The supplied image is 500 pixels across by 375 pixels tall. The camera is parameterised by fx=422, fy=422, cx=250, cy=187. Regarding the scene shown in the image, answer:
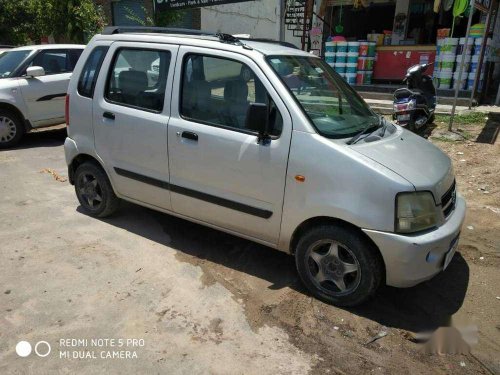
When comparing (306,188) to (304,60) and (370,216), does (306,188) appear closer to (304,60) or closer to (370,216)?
(370,216)

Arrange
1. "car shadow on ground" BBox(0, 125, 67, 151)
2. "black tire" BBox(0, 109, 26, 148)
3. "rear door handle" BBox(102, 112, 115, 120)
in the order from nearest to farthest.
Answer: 1. "rear door handle" BBox(102, 112, 115, 120)
2. "black tire" BBox(0, 109, 26, 148)
3. "car shadow on ground" BBox(0, 125, 67, 151)

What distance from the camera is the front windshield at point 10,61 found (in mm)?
Result: 7610

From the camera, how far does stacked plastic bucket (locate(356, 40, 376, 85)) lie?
11211 mm

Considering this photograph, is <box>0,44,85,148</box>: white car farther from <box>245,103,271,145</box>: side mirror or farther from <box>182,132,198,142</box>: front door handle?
<box>245,103,271,145</box>: side mirror

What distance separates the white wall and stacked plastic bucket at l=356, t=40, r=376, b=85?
3.11 metres

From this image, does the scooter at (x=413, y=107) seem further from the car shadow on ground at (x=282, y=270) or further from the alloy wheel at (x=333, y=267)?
the alloy wheel at (x=333, y=267)

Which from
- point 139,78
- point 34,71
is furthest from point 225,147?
point 34,71

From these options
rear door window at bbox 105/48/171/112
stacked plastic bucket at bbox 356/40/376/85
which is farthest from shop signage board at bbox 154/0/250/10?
rear door window at bbox 105/48/171/112

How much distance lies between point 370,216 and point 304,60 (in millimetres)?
1639

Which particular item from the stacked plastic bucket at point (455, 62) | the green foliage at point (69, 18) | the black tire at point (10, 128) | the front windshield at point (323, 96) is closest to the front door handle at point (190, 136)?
the front windshield at point (323, 96)

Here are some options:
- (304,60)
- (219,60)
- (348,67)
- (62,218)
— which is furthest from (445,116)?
(62,218)

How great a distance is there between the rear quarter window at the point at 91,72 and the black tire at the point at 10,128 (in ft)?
13.2

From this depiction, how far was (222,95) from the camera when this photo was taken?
3.45 metres

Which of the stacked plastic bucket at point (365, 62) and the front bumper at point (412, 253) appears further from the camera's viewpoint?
the stacked plastic bucket at point (365, 62)
